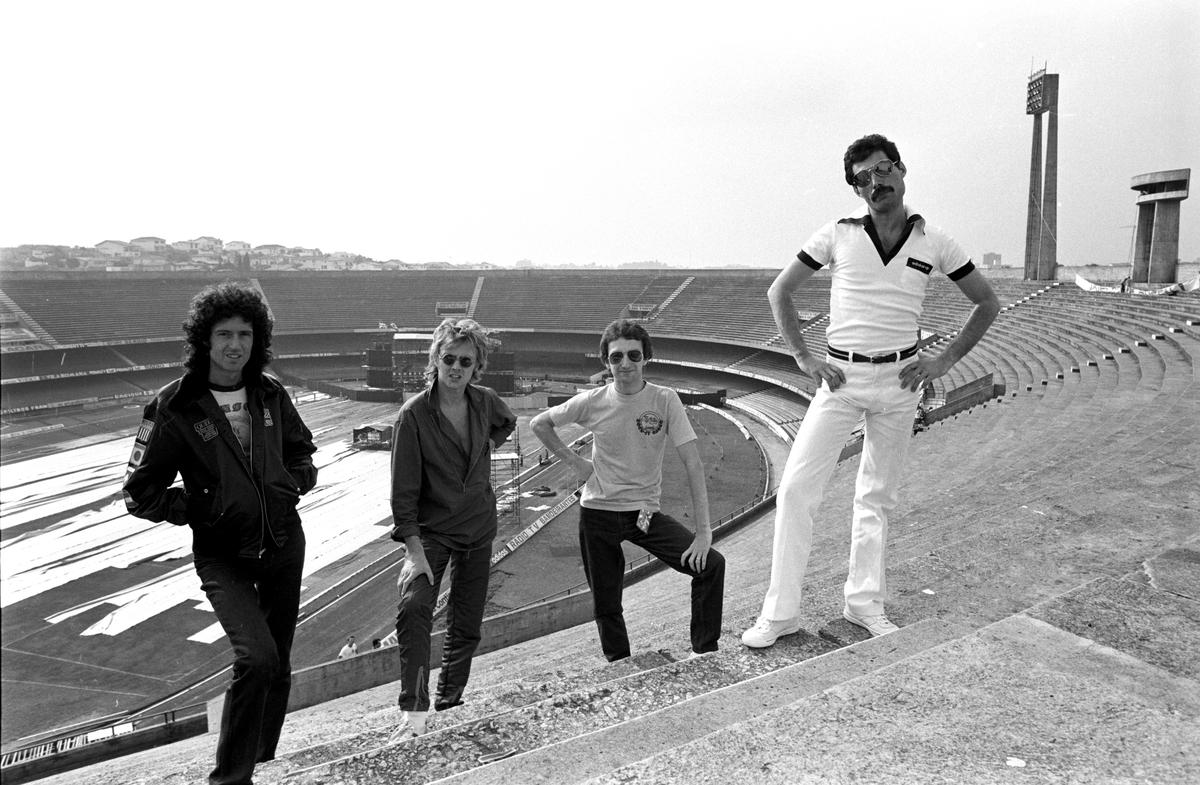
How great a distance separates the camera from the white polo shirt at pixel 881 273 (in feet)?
8.83

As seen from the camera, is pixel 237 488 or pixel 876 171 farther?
pixel 876 171

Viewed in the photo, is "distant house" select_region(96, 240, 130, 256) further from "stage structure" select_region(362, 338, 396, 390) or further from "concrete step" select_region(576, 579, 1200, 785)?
"concrete step" select_region(576, 579, 1200, 785)

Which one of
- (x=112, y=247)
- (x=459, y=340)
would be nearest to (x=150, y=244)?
(x=112, y=247)

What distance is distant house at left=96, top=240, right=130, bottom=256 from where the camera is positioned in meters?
61.6

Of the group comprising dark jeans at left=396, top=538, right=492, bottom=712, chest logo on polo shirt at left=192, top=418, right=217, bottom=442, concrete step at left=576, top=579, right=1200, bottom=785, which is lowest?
dark jeans at left=396, top=538, right=492, bottom=712

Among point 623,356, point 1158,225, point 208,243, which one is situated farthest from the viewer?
point 208,243

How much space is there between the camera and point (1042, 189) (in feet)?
100

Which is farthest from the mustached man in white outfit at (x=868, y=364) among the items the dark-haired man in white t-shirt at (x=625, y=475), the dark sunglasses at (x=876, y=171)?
the dark-haired man in white t-shirt at (x=625, y=475)

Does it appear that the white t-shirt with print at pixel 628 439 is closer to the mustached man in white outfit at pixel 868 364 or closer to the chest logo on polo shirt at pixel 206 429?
the mustached man in white outfit at pixel 868 364

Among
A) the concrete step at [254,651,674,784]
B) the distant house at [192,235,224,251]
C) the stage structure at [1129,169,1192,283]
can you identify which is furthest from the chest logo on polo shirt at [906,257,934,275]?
the distant house at [192,235,224,251]

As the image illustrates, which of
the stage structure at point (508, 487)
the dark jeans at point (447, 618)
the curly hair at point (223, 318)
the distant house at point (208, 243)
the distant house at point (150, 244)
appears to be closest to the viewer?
the curly hair at point (223, 318)

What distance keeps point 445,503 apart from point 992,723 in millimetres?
2020

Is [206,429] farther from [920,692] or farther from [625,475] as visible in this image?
[920,692]

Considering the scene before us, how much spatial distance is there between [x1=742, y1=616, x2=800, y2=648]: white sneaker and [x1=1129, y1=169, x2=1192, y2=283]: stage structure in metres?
25.7
